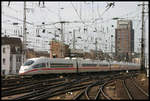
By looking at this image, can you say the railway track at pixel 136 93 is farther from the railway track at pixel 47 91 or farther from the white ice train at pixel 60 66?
the white ice train at pixel 60 66

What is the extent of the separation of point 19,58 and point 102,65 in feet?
64.1

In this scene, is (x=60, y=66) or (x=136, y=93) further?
(x=60, y=66)

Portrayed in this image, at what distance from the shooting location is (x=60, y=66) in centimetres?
4269

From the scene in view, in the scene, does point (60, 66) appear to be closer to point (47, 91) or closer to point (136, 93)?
point (47, 91)

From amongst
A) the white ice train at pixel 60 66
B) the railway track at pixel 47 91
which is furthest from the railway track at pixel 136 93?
the white ice train at pixel 60 66

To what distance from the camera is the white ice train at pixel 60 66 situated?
3618cm

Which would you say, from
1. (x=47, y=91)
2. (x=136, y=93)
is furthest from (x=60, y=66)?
(x=136, y=93)

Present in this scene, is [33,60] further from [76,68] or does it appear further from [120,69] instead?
[120,69]

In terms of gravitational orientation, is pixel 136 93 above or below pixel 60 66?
below

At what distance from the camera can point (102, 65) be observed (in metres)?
61.8

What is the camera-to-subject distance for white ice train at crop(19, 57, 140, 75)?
36178mm

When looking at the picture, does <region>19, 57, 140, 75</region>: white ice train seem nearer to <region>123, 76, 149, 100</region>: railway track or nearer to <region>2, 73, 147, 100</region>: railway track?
<region>2, 73, 147, 100</region>: railway track

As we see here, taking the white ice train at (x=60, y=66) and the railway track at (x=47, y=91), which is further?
the white ice train at (x=60, y=66)

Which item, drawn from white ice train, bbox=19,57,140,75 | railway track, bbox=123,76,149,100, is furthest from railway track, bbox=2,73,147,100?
white ice train, bbox=19,57,140,75
